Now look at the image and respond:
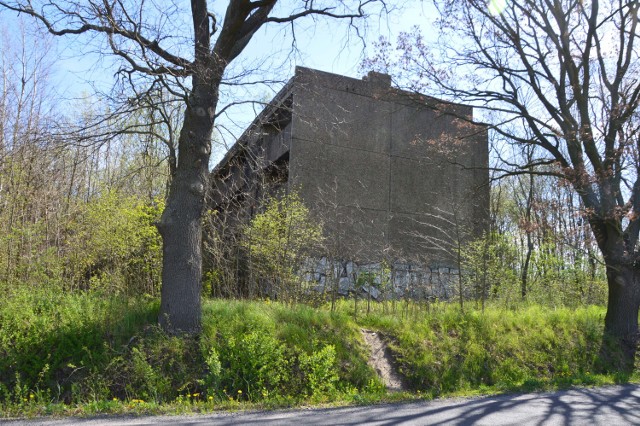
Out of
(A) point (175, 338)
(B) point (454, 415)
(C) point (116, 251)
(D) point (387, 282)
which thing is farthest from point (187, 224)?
(D) point (387, 282)

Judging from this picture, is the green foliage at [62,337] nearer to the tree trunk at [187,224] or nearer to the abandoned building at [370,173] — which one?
the tree trunk at [187,224]

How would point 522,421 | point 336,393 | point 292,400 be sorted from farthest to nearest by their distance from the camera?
1. point 336,393
2. point 292,400
3. point 522,421

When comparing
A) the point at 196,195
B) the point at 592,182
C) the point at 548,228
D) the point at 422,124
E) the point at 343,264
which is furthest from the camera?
the point at 422,124

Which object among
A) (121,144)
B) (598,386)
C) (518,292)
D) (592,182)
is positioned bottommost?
(598,386)

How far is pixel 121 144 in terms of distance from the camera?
22203 millimetres

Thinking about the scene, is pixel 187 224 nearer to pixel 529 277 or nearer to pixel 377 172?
pixel 377 172

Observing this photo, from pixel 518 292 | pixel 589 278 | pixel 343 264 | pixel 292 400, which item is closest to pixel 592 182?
pixel 518 292

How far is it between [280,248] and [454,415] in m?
6.50

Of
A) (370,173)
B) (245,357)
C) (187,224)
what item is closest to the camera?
(245,357)

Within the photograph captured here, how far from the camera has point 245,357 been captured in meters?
8.41

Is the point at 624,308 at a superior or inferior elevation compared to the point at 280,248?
inferior

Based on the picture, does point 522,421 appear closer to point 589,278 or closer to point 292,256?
point 292,256

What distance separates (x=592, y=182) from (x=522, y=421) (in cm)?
736

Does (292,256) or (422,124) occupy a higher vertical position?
(422,124)
